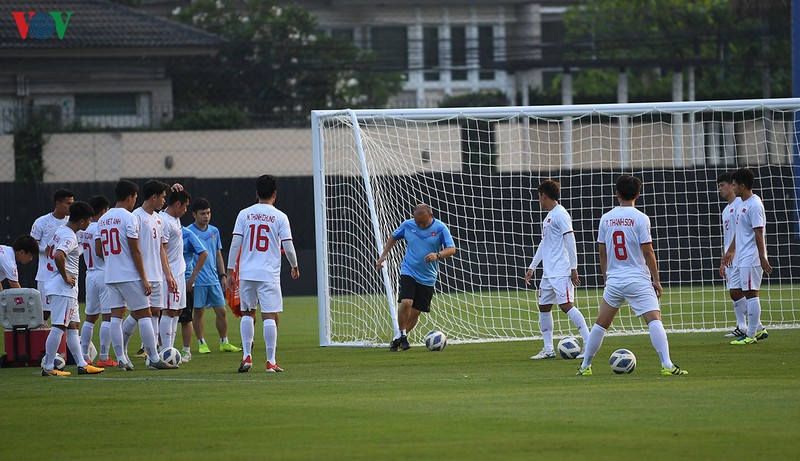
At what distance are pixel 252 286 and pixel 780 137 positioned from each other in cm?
2111

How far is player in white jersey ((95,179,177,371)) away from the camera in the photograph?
12258 mm

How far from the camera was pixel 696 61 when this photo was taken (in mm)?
36375

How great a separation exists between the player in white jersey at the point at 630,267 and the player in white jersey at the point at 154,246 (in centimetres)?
462

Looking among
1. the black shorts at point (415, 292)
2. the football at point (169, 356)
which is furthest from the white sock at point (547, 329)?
the football at point (169, 356)

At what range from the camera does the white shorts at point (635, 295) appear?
10.8 m

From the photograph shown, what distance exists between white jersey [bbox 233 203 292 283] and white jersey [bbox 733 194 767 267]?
5662 mm

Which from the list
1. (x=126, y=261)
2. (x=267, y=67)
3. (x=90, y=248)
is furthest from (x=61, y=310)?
(x=267, y=67)

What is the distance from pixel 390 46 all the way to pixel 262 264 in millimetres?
37309

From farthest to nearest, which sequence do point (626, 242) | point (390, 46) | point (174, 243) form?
1. point (390, 46)
2. point (174, 243)
3. point (626, 242)

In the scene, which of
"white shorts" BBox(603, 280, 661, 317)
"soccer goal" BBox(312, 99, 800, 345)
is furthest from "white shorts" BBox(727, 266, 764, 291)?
"white shorts" BBox(603, 280, 661, 317)

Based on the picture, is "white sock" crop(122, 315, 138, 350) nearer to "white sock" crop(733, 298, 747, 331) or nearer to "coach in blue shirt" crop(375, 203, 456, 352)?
"coach in blue shirt" crop(375, 203, 456, 352)

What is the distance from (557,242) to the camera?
13.1m

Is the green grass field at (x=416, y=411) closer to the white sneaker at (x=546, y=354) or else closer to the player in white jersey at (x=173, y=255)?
the white sneaker at (x=546, y=354)

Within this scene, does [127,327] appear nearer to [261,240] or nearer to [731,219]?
[261,240]
